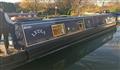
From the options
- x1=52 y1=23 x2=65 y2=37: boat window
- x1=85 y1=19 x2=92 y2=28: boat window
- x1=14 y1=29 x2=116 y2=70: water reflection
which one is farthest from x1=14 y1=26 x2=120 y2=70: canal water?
x1=85 y1=19 x2=92 y2=28: boat window

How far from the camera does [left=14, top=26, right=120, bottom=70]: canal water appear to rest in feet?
22.2

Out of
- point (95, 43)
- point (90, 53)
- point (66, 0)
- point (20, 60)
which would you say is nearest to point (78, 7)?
point (66, 0)

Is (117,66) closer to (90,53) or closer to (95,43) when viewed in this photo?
(90,53)

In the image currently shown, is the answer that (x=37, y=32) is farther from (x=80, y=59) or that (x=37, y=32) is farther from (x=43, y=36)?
(x=80, y=59)

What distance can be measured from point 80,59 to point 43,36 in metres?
1.66

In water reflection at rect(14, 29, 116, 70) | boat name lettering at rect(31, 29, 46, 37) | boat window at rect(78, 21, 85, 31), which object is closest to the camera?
boat name lettering at rect(31, 29, 46, 37)

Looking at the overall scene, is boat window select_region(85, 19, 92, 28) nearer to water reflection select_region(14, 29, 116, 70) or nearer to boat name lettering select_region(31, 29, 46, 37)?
water reflection select_region(14, 29, 116, 70)

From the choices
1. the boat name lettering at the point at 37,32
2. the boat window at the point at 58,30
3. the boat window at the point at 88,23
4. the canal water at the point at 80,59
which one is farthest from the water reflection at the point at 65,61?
the boat window at the point at 88,23

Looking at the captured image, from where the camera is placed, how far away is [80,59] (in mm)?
7734

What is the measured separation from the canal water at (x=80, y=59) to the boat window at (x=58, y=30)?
1.75 feet

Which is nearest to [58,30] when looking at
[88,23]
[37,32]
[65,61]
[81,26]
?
[65,61]

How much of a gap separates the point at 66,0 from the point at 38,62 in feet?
51.1

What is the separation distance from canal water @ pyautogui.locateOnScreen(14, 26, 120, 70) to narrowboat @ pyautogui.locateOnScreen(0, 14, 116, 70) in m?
0.23

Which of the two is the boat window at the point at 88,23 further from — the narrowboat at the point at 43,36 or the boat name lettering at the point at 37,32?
the boat name lettering at the point at 37,32
